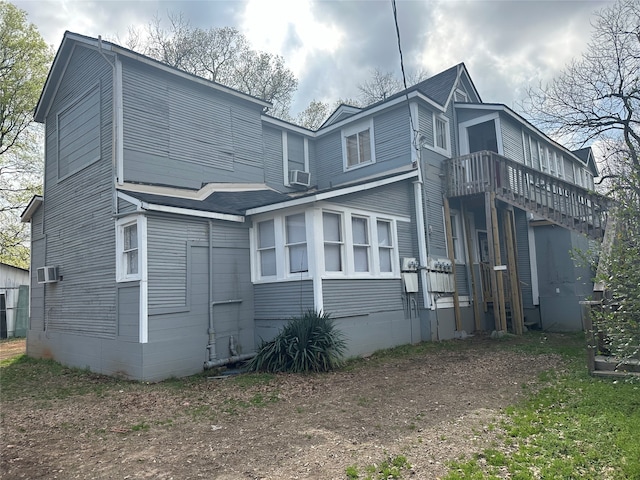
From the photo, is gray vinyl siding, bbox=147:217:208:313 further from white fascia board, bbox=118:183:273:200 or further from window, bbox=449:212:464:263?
window, bbox=449:212:464:263

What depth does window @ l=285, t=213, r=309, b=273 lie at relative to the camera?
32.0 feet

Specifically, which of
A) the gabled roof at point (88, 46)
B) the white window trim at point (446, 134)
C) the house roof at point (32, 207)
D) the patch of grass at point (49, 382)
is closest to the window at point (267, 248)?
the patch of grass at point (49, 382)

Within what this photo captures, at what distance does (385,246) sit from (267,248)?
10.00 ft

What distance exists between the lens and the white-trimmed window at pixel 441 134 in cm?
1332

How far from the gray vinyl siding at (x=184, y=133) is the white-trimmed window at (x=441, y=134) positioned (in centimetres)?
530

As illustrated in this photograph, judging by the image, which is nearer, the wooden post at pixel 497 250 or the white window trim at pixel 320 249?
the white window trim at pixel 320 249

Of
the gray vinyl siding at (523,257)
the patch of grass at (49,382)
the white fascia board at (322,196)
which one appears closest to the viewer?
the patch of grass at (49,382)

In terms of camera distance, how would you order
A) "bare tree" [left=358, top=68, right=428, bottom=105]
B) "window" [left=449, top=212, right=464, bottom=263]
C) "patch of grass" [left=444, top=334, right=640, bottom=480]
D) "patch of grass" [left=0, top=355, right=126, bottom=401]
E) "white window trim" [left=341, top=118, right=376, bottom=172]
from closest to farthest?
"patch of grass" [left=444, top=334, right=640, bottom=480] → "patch of grass" [left=0, top=355, right=126, bottom=401] → "white window trim" [left=341, top=118, right=376, bottom=172] → "window" [left=449, top=212, right=464, bottom=263] → "bare tree" [left=358, top=68, right=428, bottom=105]

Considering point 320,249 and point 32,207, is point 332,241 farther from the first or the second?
point 32,207

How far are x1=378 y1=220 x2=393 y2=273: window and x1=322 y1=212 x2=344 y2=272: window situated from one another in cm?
145

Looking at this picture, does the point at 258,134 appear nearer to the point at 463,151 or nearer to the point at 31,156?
the point at 463,151

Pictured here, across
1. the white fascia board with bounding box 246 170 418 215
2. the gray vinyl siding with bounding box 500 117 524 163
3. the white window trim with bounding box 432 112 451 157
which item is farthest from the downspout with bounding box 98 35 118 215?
the gray vinyl siding with bounding box 500 117 524 163

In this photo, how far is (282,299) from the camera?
32.6 feet

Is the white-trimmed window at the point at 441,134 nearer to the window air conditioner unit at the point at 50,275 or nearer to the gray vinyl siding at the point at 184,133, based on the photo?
the gray vinyl siding at the point at 184,133
